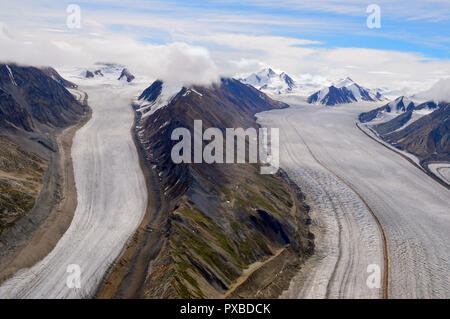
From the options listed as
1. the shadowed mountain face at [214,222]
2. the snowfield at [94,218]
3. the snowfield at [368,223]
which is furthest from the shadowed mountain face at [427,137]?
the snowfield at [94,218]

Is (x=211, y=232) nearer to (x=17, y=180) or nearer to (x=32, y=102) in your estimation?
(x=17, y=180)

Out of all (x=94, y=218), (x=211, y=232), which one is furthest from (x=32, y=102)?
(x=211, y=232)

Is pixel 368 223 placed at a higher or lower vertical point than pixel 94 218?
lower

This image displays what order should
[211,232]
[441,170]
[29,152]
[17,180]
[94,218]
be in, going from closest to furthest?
[211,232] → [94,218] → [17,180] → [29,152] → [441,170]

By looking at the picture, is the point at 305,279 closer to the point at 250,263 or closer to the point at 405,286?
the point at 250,263

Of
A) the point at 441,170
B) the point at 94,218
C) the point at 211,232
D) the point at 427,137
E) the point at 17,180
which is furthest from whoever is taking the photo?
the point at 427,137

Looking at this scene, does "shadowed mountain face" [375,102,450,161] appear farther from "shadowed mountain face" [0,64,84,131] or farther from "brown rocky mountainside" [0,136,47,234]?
"shadowed mountain face" [0,64,84,131]

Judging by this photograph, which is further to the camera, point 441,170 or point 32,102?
point 32,102
